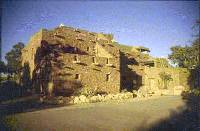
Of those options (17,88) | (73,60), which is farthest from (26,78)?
(73,60)

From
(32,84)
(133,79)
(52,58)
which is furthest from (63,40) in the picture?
(133,79)

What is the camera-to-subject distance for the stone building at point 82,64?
20.0 metres

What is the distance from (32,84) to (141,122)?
1658cm

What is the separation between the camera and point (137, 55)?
36.3 meters

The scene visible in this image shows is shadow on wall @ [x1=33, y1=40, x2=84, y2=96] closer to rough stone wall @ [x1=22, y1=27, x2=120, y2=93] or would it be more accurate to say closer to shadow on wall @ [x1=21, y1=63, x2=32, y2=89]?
rough stone wall @ [x1=22, y1=27, x2=120, y2=93]

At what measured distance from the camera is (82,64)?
21.3 meters

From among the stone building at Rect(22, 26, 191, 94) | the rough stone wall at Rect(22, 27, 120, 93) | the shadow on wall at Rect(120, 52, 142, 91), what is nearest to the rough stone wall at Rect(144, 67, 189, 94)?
the stone building at Rect(22, 26, 191, 94)

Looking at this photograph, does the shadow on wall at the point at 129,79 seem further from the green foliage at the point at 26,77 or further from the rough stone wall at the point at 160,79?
the green foliage at the point at 26,77

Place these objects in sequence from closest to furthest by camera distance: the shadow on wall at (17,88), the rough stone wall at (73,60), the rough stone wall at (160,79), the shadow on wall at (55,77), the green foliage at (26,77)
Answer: the shadow on wall at (55,77)
the rough stone wall at (73,60)
the shadow on wall at (17,88)
the green foliage at (26,77)
the rough stone wall at (160,79)

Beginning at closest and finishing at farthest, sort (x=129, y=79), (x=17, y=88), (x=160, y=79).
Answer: (x=17, y=88)
(x=129, y=79)
(x=160, y=79)

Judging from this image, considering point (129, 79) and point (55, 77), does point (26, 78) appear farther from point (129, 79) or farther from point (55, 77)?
point (129, 79)

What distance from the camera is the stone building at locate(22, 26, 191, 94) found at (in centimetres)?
2000

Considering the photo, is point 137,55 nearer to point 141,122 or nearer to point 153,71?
point 153,71

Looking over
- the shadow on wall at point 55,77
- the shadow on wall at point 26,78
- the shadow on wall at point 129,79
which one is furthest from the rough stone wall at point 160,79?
the shadow on wall at point 26,78
